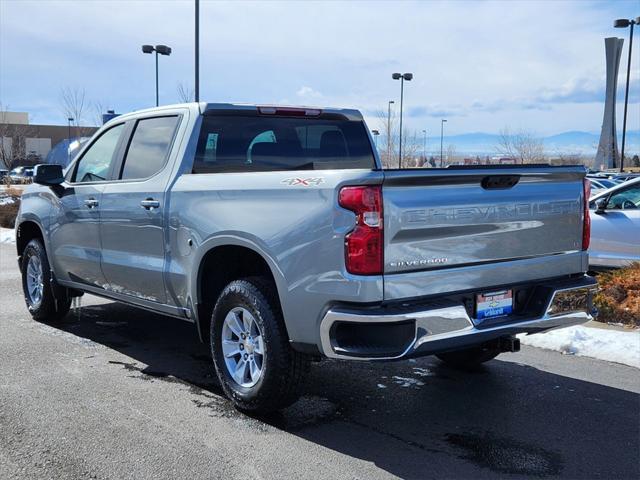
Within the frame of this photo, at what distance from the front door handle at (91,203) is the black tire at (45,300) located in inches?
50.1

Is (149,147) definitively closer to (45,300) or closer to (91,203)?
(91,203)

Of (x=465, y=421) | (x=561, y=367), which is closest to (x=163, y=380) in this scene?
(x=465, y=421)

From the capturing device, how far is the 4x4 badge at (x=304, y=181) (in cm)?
400

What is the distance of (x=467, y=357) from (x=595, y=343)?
1.51m

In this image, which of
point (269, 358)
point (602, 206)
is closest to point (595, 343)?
point (269, 358)

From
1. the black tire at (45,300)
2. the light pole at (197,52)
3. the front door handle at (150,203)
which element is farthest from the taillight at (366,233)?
the light pole at (197,52)

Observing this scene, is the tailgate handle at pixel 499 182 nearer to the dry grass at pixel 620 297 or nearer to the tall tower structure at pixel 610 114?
the dry grass at pixel 620 297

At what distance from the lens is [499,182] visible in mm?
4293

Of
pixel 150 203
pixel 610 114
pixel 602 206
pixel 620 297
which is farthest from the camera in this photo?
pixel 610 114

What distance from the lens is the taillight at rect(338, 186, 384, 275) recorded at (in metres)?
3.79

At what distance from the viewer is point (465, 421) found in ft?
15.1

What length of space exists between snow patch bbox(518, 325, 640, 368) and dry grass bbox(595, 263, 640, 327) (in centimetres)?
39

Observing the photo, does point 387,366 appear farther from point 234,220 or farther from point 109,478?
point 109,478

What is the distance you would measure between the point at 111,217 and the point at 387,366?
8.75 feet
